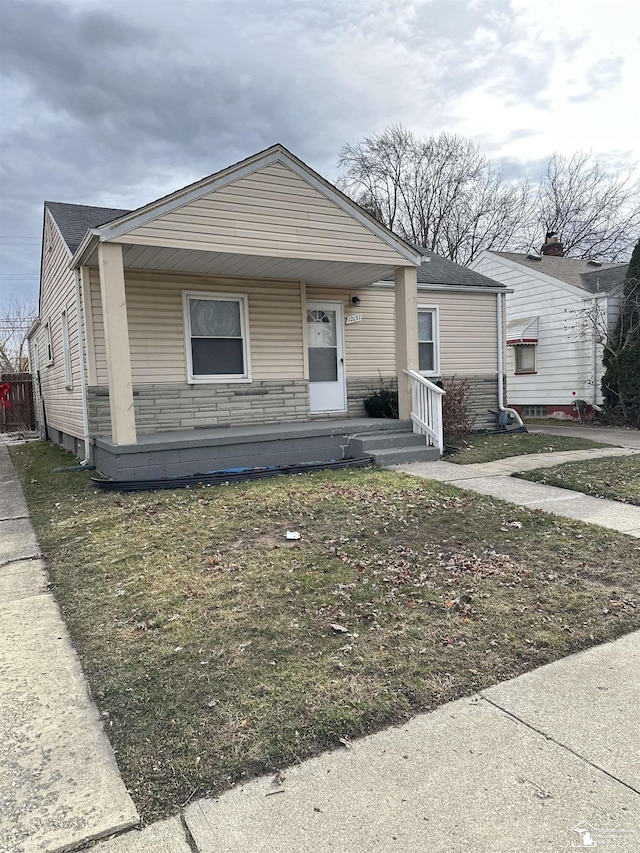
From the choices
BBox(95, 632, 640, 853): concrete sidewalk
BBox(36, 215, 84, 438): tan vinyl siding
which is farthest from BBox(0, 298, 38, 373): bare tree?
BBox(95, 632, 640, 853): concrete sidewalk

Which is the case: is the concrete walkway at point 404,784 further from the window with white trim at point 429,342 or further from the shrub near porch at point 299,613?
the window with white trim at point 429,342

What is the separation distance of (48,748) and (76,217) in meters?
10.2

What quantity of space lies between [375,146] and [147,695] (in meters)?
28.2

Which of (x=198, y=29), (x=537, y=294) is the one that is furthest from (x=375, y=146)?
(x=198, y=29)

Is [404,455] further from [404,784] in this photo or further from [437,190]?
[437,190]

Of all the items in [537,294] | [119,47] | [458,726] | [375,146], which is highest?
[375,146]

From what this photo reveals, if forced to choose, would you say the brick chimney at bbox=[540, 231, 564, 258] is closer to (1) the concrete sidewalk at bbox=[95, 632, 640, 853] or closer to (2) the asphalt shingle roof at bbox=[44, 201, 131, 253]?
(2) the asphalt shingle roof at bbox=[44, 201, 131, 253]

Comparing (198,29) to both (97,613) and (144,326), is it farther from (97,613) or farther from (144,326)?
(97,613)

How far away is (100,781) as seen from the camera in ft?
6.01

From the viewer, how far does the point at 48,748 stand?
2018mm

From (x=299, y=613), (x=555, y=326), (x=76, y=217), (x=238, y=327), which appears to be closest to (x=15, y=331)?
(x=76, y=217)

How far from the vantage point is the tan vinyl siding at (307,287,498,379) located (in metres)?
10.2

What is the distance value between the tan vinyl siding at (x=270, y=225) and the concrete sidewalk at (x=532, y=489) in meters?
3.48

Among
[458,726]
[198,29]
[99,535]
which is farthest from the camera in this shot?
[198,29]
